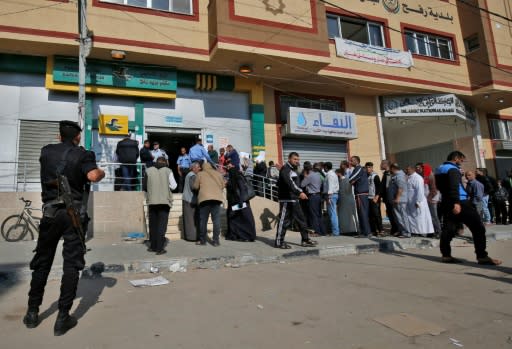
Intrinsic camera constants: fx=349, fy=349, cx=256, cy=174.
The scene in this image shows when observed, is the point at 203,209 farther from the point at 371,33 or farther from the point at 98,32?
the point at 371,33

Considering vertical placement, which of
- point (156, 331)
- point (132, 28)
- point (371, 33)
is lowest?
point (156, 331)

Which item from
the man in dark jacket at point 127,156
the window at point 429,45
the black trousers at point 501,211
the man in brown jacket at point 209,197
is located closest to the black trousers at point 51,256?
the man in brown jacket at point 209,197

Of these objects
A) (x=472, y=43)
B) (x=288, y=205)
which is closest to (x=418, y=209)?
(x=288, y=205)

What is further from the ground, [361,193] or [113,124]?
[113,124]

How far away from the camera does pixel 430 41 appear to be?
15711 mm

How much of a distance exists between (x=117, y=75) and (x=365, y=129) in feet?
31.7

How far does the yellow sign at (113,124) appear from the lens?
416 inches

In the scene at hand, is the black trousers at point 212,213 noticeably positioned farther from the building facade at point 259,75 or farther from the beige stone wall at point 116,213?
the building facade at point 259,75

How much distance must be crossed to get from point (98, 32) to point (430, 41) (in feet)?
45.2

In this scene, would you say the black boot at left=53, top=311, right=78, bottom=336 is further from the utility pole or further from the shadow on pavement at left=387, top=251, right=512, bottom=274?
the utility pole

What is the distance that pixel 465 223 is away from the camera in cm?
549

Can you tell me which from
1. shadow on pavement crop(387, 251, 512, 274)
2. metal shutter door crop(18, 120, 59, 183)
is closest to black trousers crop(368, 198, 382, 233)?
shadow on pavement crop(387, 251, 512, 274)

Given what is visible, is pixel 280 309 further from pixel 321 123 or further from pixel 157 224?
pixel 321 123

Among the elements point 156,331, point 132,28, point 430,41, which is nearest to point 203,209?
point 156,331
